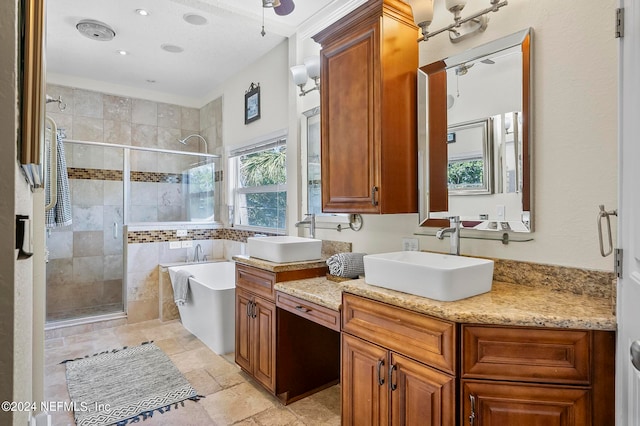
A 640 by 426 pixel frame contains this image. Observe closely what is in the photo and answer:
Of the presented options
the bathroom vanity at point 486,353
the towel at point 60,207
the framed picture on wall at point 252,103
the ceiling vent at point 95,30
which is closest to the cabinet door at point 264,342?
the bathroom vanity at point 486,353

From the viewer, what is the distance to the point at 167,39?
3.33 m

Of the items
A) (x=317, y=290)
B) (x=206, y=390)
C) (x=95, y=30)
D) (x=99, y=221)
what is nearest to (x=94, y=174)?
(x=99, y=221)

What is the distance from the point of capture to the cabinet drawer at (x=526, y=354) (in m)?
1.19

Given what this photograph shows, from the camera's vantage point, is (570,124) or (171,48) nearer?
(570,124)

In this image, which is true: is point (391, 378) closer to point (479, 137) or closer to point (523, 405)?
point (523, 405)

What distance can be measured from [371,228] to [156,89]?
3662 mm

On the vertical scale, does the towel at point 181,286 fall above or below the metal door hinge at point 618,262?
below

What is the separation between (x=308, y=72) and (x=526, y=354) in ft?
7.47

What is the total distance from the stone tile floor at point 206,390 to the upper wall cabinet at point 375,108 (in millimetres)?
1263

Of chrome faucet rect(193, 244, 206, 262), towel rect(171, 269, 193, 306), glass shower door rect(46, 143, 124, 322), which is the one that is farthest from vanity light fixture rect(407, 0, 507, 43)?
glass shower door rect(46, 143, 124, 322)

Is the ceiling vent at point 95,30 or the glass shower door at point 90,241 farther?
the glass shower door at point 90,241

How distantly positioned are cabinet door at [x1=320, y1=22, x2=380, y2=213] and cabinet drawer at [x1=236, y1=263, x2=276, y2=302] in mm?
594

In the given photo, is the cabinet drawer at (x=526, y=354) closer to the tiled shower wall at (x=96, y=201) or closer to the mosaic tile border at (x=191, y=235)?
the mosaic tile border at (x=191, y=235)

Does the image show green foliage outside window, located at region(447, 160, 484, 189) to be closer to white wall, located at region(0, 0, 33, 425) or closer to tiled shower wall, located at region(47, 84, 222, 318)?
white wall, located at region(0, 0, 33, 425)
